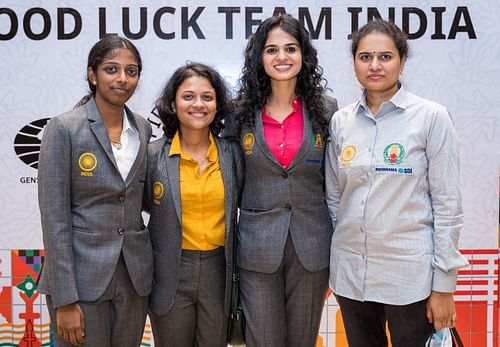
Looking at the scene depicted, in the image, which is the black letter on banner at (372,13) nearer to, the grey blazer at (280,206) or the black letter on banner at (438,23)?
the black letter on banner at (438,23)

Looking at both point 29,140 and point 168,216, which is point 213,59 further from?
point 168,216

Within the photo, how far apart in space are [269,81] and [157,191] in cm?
69

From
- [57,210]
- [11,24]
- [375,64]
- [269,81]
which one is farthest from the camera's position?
[11,24]

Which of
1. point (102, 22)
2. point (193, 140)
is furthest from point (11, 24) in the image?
point (193, 140)

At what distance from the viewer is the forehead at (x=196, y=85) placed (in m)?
2.41

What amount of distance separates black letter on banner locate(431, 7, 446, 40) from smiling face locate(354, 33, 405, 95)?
44.7 inches

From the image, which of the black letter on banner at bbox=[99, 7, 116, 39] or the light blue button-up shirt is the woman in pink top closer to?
the light blue button-up shirt

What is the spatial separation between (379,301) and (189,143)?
994 mm

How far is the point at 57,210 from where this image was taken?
2043 millimetres

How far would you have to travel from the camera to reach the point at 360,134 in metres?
2.21

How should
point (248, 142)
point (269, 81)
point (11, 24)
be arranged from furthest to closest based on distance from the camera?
point (11, 24), point (269, 81), point (248, 142)

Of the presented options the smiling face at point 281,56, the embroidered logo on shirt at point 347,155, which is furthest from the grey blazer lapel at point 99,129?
the embroidered logo on shirt at point 347,155

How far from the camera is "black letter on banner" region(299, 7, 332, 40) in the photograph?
318 centimetres

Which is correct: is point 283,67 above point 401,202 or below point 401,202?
above
